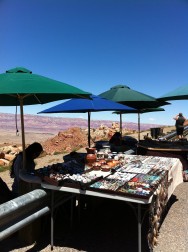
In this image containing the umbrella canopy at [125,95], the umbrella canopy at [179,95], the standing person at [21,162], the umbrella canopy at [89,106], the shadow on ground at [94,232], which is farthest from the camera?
the umbrella canopy at [125,95]

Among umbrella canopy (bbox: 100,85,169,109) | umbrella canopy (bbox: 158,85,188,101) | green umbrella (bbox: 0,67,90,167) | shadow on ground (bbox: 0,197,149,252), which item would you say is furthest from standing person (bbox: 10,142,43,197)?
umbrella canopy (bbox: 158,85,188,101)

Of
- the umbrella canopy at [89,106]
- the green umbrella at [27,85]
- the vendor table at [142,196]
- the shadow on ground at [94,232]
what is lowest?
the shadow on ground at [94,232]

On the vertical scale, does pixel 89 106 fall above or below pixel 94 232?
above

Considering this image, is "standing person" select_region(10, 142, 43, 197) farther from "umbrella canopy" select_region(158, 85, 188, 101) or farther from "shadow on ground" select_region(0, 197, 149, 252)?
"umbrella canopy" select_region(158, 85, 188, 101)

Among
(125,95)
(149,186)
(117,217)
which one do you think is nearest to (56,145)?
(125,95)

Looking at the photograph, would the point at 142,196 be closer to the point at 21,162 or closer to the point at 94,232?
the point at 94,232

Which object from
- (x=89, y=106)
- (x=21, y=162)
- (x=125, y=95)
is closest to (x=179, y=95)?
(x=125, y=95)

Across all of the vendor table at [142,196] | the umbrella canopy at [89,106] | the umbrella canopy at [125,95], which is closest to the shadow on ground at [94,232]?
the vendor table at [142,196]

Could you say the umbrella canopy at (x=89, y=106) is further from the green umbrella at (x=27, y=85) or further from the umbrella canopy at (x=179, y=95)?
the green umbrella at (x=27, y=85)

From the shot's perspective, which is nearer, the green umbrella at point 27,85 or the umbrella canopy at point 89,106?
the green umbrella at point 27,85

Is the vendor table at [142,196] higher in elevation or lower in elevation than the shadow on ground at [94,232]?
higher

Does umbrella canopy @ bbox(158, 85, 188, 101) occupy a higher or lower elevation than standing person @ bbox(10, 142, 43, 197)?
higher

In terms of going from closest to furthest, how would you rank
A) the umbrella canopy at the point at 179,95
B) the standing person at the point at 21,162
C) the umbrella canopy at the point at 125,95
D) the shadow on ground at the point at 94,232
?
the shadow on ground at the point at 94,232
the standing person at the point at 21,162
the umbrella canopy at the point at 179,95
the umbrella canopy at the point at 125,95

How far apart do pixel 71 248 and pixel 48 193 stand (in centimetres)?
86
